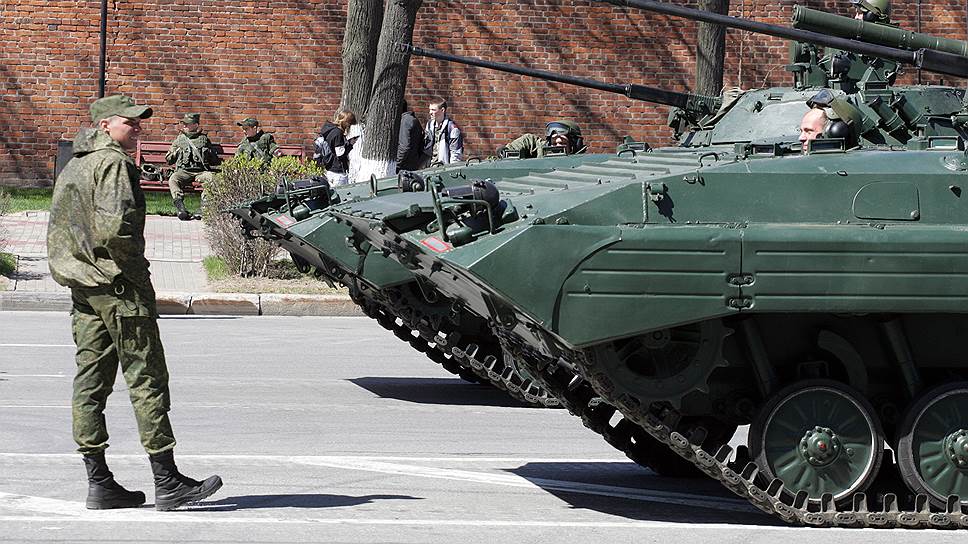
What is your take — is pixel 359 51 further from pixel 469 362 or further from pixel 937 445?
pixel 937 445

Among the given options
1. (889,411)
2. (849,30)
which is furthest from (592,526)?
(849,30)

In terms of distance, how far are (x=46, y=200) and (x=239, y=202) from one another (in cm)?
690

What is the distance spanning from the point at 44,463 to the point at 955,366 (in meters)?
4.53

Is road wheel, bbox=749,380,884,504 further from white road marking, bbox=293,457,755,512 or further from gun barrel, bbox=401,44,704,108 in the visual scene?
gun barrel, bbox=401,44,704,108

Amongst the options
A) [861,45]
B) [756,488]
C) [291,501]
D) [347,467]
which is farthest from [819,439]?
[861,45]

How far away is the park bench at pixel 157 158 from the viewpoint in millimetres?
23078

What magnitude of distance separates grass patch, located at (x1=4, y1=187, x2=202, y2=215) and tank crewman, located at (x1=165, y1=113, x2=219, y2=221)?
0.27 meters

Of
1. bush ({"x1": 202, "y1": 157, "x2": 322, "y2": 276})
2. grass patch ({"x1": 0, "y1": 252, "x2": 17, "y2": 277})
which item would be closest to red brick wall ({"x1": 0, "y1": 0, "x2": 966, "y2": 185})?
bush ({"x1": 202, "y1": 157, "x2": 322, "y2": 276})

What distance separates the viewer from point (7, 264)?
53.9ft

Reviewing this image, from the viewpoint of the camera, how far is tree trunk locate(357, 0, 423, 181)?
17.9 m

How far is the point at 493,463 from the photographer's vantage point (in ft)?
28.1

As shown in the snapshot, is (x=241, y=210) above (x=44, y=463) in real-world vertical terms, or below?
above

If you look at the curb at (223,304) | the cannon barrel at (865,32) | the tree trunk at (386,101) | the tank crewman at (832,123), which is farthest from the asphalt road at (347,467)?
the tree trunk at (386,101)

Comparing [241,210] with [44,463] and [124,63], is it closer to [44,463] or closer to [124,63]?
[44,463]
